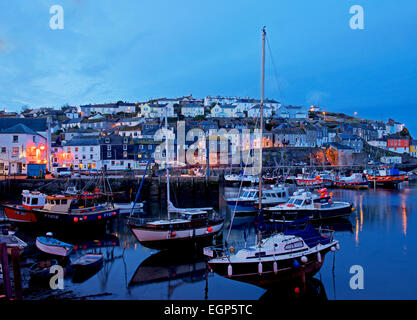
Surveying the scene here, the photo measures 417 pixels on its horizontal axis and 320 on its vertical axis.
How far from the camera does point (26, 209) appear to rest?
21781 millimetres

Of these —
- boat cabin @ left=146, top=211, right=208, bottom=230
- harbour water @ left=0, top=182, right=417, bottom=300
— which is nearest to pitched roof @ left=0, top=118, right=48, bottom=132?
harbour water @ left=0, top=182, right=417, bottom=300

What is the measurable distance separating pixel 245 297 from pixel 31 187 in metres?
29.6

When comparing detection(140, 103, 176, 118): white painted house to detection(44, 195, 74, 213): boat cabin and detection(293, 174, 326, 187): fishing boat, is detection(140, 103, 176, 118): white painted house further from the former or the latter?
detection(44, 195, 74, 213): boat cabin

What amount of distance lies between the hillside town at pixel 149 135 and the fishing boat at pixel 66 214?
Answer: 453 inches

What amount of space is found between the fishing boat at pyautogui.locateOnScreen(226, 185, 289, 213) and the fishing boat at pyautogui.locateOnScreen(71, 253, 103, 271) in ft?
43.8

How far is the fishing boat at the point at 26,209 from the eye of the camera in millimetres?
21688

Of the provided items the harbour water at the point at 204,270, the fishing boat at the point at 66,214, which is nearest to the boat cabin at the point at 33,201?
the fishing boat at the point at 66,214

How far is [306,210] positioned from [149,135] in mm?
48909

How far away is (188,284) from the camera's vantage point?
44.6ft

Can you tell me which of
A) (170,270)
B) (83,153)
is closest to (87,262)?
(170,270)

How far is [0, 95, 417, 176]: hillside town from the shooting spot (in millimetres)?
44506

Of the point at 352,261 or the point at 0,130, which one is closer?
the point at 352,261
